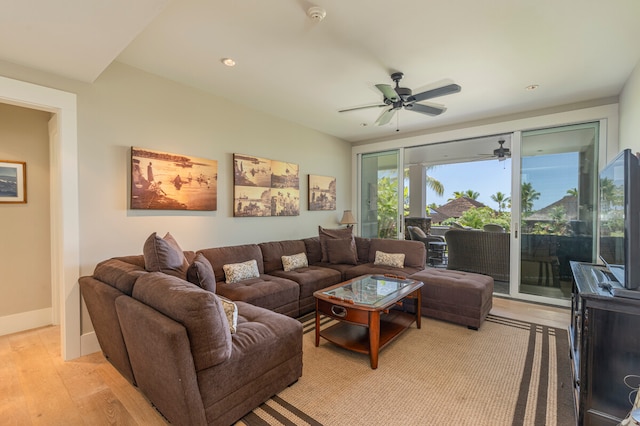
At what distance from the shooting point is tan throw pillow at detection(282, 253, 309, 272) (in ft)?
13.4

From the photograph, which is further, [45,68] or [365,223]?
[365,223]

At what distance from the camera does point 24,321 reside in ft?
10.4

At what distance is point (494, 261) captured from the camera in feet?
15.7

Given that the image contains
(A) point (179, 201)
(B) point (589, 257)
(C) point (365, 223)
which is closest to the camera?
(A) point (179, 201)

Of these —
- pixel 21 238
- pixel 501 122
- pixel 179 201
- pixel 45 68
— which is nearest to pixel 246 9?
pixel 45 68

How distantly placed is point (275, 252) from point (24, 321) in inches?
111

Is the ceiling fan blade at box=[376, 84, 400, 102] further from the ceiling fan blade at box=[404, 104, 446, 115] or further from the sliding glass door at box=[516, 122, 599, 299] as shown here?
the sliding glass door at box=[516, 122, 599, 299]

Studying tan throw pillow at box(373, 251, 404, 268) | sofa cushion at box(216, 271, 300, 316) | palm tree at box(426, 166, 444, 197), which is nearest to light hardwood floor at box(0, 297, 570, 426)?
sofa cushion at box(216, 271, 300, 316)

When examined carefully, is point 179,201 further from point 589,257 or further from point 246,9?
point 589,257

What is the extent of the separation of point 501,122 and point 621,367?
3.79 m

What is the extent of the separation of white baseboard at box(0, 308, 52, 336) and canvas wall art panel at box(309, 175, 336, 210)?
3.73 metres

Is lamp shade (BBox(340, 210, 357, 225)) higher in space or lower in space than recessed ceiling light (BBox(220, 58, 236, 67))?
lower

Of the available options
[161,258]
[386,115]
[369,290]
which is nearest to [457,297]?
[369,290]

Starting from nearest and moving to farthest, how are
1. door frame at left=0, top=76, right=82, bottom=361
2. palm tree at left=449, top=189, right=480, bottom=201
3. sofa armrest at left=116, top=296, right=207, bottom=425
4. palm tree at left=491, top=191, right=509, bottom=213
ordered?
1. sofa armrest at left=116, top=296, right=207, bottom=425
2. door frame at left=0, top=76, right=82, bottom=361
3. palm tree at left=491, top=191, right=509, bottom=213
4. palm tree at left=449, top=189, right=480, bottom=201
